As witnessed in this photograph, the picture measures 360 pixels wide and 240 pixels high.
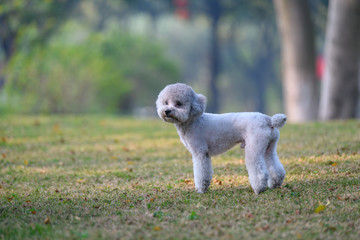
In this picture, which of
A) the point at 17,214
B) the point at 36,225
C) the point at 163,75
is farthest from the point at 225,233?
the point at 163,75

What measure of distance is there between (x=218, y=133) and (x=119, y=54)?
2614 centimetres

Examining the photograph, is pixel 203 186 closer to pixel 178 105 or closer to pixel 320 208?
pixel 178 105

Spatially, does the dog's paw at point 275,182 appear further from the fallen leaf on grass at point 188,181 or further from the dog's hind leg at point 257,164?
the fallen leaf on grass at point 188,181

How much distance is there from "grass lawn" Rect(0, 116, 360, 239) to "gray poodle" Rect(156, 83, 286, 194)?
237mm

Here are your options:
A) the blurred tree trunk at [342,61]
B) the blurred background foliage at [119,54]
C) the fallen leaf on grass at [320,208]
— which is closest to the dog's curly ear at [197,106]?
the fallen leaf on grass at [320,208]

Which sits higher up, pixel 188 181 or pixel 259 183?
pixel 259 183

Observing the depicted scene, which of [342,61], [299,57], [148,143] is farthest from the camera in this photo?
[299,57]

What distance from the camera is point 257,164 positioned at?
201 inches

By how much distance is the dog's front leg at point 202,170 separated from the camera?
5.29 meters

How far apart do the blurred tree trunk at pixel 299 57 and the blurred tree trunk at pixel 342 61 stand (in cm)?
156

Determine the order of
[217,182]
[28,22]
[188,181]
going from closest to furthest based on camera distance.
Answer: [217,182]
[188,181]
[28,22]

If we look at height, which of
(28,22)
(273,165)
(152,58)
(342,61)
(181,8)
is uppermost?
(181,8)

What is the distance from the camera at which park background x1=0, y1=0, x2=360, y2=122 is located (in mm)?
13391

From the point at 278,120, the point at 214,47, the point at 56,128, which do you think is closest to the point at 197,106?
the point at 278,120
